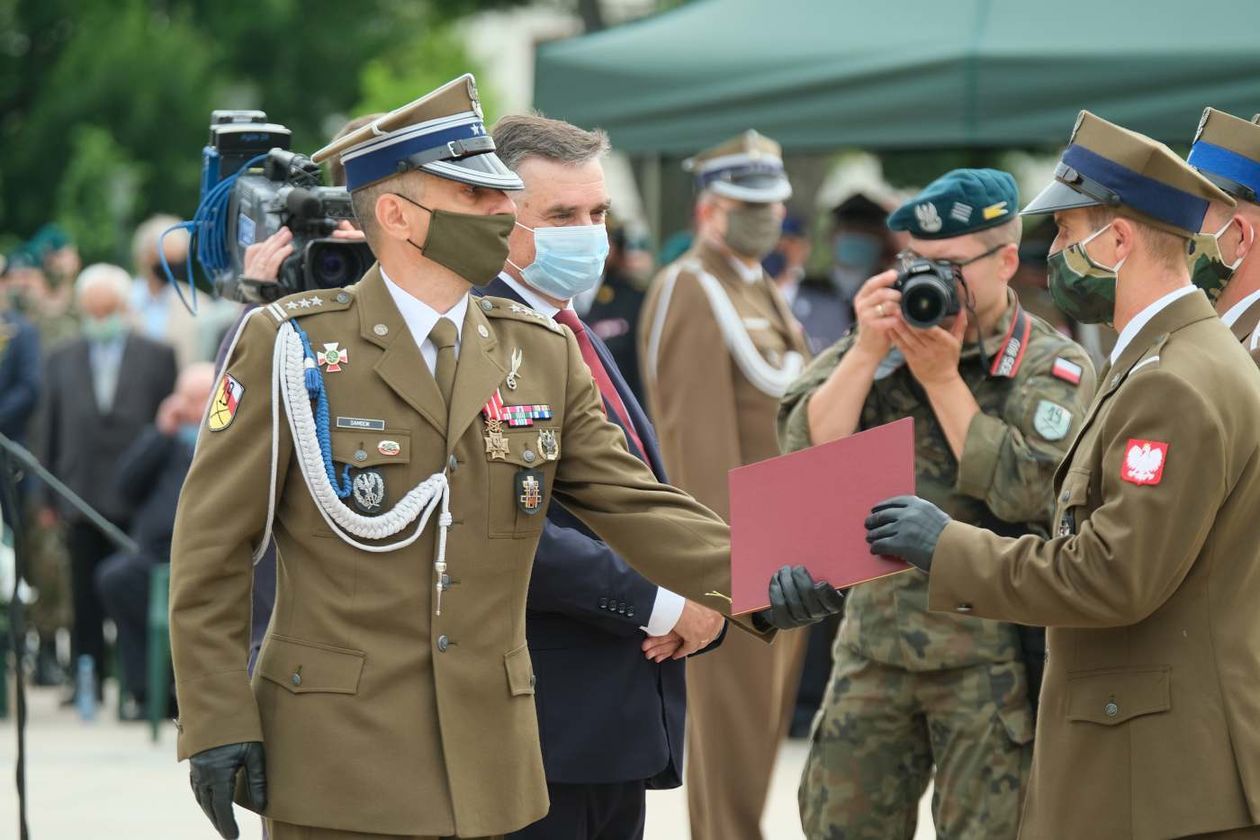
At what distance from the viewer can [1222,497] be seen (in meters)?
3.66

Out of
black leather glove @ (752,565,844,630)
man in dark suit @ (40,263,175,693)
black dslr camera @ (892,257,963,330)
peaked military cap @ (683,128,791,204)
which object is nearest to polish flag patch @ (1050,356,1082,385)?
black dslr camera @ (892,257,963,330)

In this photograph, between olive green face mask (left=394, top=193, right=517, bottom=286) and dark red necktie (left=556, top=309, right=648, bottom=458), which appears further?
dark red necktie (left=556, top=309, right=648, bottom=458)

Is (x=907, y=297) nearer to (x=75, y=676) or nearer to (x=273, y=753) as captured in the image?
(x=273, y=753)

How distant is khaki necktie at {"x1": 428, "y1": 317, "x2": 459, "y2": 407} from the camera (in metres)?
3.70

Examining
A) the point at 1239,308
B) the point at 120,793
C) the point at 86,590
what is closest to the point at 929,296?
the point at 1239,308

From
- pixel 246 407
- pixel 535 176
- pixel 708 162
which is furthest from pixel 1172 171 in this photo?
pixel 708 162

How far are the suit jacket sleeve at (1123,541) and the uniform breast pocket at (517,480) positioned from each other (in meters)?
0.76

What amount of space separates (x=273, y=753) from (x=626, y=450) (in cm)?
99

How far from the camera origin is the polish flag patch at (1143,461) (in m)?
3.63

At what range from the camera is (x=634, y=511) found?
4043 mm

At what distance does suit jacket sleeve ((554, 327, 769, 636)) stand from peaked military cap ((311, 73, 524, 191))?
0.46 m

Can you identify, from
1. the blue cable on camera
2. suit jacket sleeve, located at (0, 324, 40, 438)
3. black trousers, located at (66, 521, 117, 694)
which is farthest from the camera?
suit jacket sleeve, located at (0, 324, 40, 438)

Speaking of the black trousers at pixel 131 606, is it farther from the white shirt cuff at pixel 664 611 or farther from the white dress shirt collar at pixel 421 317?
the white dress shirt collar at pixel 421 317

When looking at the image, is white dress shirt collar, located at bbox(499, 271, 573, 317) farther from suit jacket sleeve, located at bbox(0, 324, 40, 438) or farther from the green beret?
suit jacket sleeve, located at bbox(0, 324, 40, 438)
